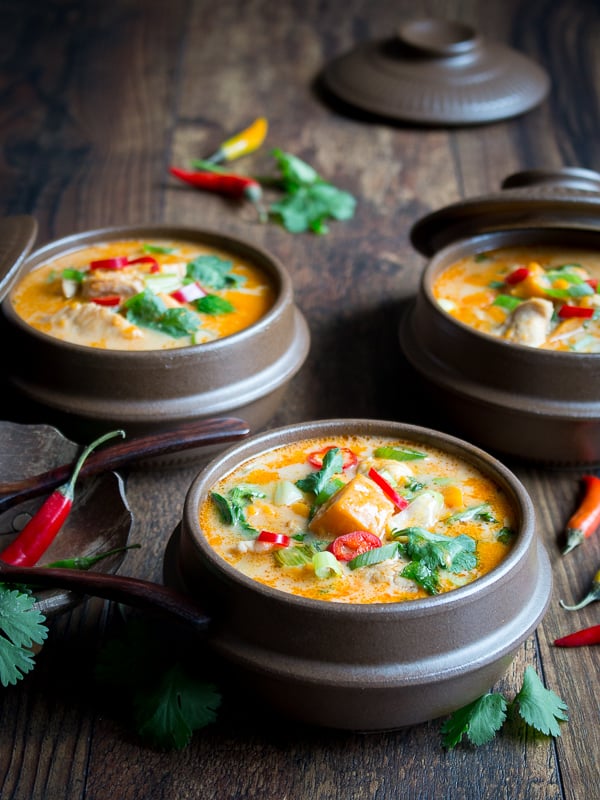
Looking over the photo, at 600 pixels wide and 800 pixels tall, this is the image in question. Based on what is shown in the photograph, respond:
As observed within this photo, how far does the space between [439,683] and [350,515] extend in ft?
1.23

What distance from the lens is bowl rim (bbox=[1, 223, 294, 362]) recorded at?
9.64 feet

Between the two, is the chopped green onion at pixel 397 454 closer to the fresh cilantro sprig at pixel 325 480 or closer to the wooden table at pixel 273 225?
the fresh cilantro sprig at pixel 325 480

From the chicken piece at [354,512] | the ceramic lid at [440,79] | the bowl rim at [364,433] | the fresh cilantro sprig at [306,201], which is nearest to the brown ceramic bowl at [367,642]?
the bowl rim at [364,433]

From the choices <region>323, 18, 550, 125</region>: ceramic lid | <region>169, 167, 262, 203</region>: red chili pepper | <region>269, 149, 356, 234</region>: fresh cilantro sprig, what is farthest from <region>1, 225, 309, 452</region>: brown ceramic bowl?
<region>323, 18, 550, 125</region>: ceramic lid

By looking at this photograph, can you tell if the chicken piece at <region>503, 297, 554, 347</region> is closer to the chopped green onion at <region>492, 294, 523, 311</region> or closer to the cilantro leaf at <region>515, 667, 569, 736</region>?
the chopped green onion at <region>492, 294, 523, 311</region>

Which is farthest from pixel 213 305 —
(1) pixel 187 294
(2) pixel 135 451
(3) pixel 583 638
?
(3) pixel 583 638

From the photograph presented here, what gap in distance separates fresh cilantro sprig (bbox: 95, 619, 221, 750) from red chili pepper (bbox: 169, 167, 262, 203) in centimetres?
268

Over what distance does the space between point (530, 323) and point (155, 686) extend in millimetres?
1576

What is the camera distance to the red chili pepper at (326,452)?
2.50 meters

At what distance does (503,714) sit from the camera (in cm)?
225

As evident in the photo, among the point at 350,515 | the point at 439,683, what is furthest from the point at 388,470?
the point at 439,683

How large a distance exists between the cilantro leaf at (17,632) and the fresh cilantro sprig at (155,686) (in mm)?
219

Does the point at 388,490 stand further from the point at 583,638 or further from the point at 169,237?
the point at 169,237

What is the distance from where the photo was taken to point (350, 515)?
7.19ft
